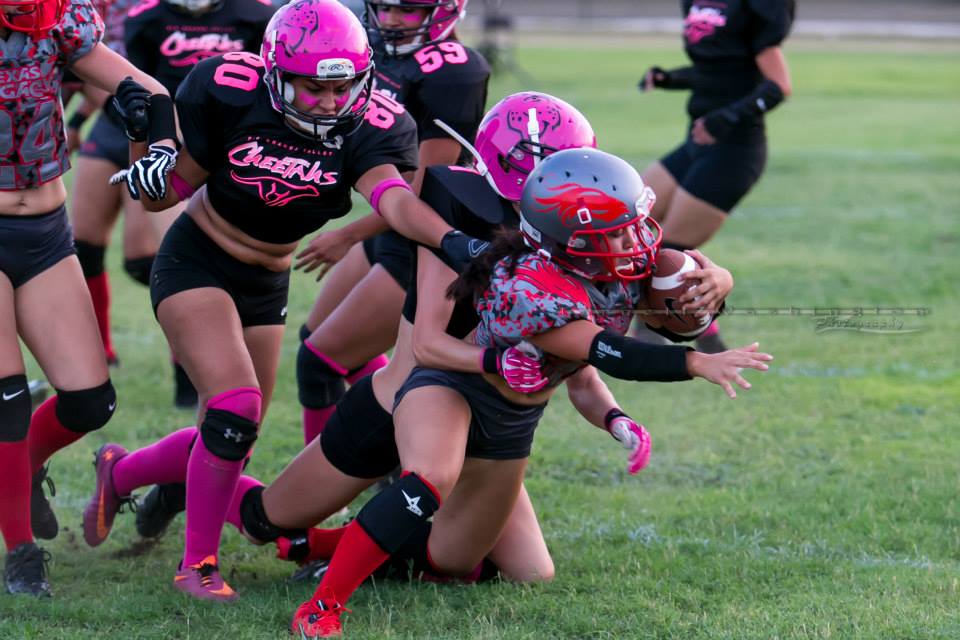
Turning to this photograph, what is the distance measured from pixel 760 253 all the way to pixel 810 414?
387cm

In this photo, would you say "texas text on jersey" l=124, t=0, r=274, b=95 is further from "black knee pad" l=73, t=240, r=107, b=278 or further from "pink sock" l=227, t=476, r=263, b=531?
"pink sock" l=227, t=476, r=263, b=531

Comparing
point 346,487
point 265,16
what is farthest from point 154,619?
point 265,16

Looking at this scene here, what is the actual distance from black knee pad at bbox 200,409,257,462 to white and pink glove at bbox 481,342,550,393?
0.87 metres

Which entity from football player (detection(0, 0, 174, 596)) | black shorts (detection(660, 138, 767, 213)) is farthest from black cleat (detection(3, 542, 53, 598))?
black shorts (detection(660, 138, 767, 213))

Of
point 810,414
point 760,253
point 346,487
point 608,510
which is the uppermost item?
point 346,487

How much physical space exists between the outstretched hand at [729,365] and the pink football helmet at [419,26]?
2352 mm

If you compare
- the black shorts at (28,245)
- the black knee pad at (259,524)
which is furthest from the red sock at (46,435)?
the black knee pad at (259,524)

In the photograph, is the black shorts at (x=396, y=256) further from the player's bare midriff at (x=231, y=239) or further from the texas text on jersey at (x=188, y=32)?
the texas text on jersey at (x=188, y=32)

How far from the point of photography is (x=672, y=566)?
4.38 meters

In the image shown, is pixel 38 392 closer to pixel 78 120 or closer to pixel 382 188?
pixel 78 120

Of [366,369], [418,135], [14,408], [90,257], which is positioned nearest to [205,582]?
[14,408]

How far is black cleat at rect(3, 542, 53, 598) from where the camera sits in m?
4.15

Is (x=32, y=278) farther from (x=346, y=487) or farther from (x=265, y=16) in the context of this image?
(x=265, y=16)

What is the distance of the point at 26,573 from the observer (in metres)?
4.16
